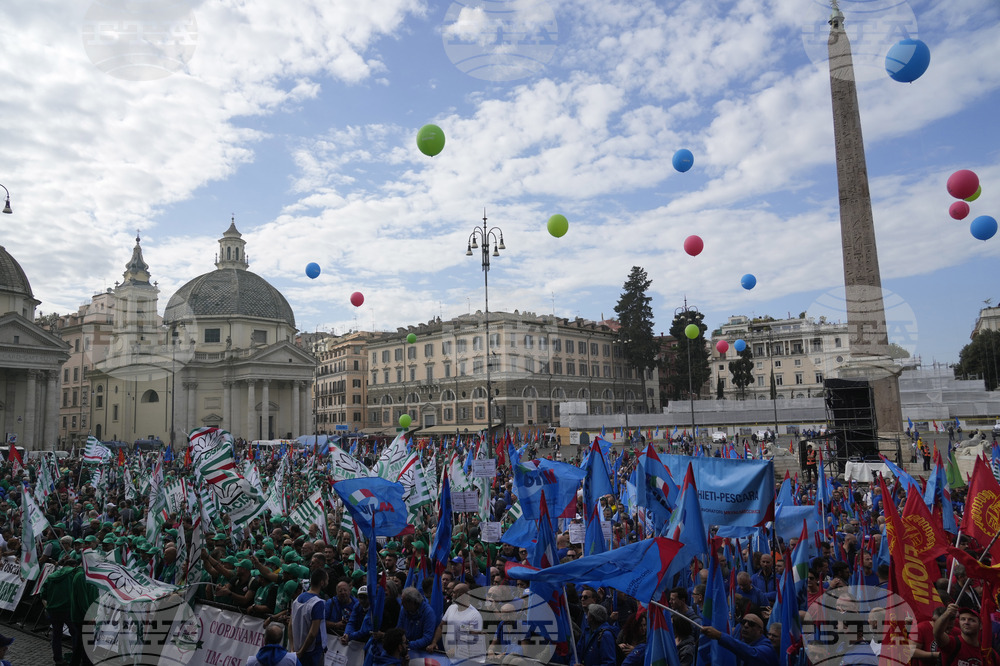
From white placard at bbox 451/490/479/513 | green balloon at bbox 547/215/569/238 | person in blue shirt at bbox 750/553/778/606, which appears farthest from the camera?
green balloon at bbox 547/215/569/238

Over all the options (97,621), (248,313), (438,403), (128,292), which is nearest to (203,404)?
(248,313)

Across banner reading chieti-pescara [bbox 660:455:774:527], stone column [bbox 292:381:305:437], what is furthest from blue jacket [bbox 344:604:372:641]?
stone column [bbox 292:381:305:437]

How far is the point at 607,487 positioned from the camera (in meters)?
10.1

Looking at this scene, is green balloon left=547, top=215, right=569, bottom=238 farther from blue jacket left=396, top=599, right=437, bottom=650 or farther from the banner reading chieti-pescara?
blue jacket left=396, top=599, right=437, bottom=650

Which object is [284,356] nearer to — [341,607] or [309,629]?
[341,607]

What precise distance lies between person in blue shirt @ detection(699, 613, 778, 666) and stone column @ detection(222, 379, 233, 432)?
5896 cm

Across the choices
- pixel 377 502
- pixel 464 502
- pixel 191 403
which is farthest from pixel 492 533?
pixel 191 403

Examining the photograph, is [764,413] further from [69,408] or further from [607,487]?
[69,408]

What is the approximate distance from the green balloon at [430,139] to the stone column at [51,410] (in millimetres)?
45942

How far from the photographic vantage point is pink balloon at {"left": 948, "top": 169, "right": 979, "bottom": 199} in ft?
44.8

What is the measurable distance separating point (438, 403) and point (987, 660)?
61.5m

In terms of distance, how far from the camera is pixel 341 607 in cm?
650

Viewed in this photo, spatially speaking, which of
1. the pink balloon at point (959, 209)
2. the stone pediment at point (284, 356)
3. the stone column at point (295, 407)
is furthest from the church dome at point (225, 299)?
the pink balloon at point (959, 209)

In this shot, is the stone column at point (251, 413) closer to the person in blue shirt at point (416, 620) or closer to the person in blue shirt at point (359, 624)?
the person in blue shirt at point (359, 624)
